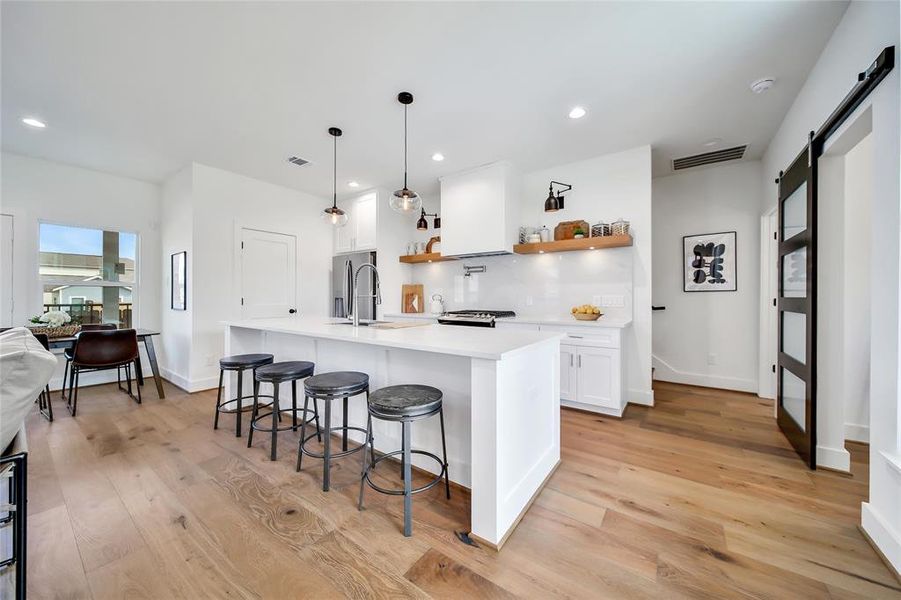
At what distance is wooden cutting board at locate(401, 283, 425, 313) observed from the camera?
16.9 feet

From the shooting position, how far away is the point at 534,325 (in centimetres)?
354

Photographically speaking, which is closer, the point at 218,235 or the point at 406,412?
the point at 406,412

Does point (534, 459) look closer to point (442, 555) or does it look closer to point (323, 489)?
point (442, 555)

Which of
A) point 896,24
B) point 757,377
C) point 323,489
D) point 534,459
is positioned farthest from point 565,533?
point 757,377

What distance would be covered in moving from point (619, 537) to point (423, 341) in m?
1.29

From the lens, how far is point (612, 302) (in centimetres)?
367

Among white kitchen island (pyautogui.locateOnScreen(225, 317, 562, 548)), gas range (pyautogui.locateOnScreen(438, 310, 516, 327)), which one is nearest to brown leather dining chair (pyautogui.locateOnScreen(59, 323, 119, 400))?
white kitchen island (pyautogui.locateOnScreen(225, 317, 562, 548))

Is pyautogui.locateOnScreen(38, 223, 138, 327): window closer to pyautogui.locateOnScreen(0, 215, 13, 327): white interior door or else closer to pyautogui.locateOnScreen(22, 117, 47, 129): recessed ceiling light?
pyautogui.locateOnScreen(0, 215, 13, 327): white interior door

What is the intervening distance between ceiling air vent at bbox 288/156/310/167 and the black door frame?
4242 millimetres

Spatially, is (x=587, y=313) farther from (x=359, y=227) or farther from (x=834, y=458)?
(x=359, y=227)

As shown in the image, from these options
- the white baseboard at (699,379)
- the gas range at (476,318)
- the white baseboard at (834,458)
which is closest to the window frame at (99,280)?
the gas range at (476,318)

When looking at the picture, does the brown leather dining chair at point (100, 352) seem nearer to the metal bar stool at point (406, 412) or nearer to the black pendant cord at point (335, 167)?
the black pendant cord at point (335, 167)

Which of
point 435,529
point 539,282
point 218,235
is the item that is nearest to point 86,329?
point 218,235

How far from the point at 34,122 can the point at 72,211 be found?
4.72 ft
